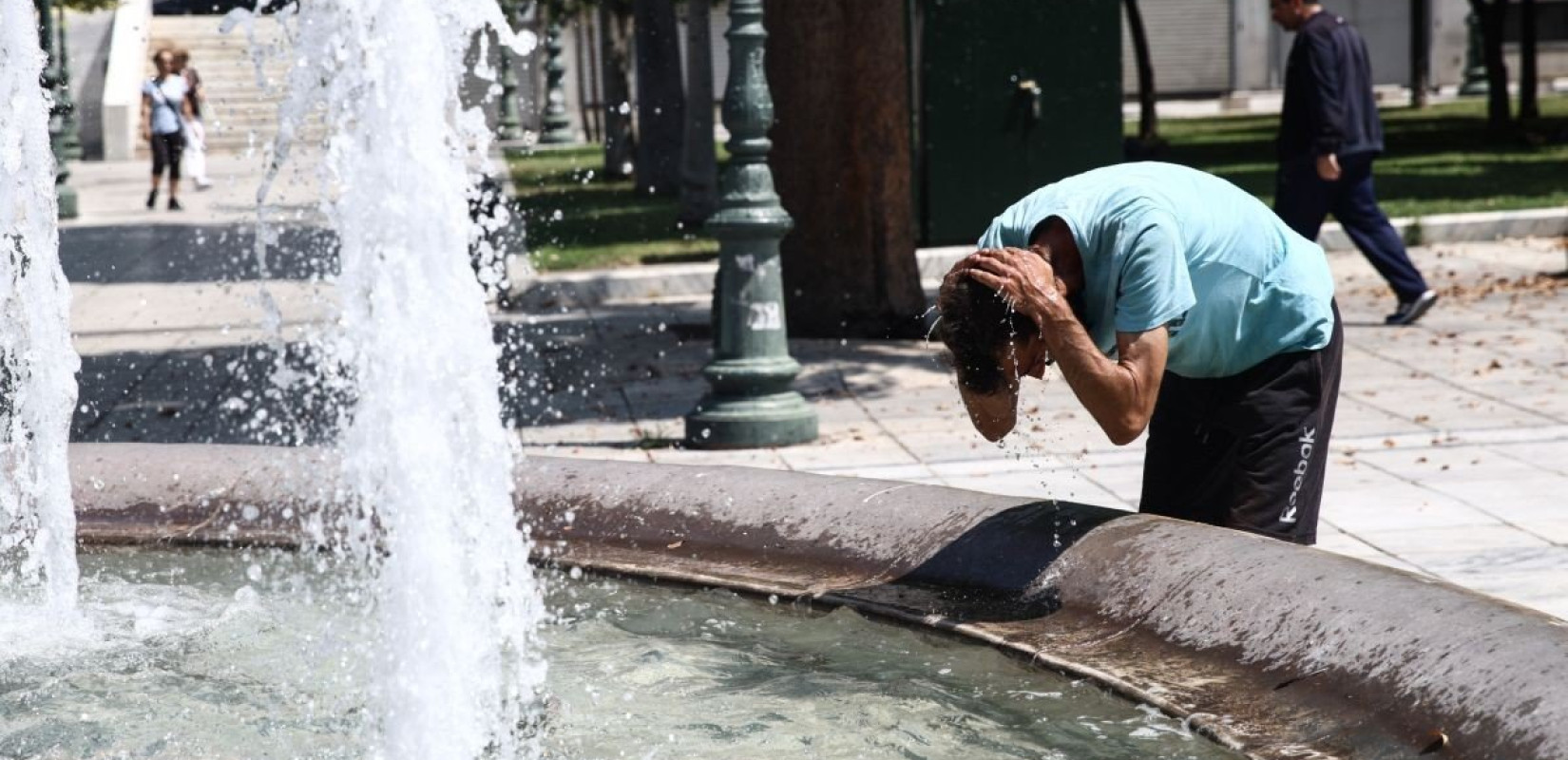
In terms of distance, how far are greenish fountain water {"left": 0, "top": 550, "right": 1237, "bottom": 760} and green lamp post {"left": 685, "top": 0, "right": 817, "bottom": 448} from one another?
3.05 metres

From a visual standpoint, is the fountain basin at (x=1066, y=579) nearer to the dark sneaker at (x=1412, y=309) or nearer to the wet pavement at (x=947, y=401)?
the wet pavement at (x=947, y=401)

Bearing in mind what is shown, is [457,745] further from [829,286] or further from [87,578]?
[829,286]

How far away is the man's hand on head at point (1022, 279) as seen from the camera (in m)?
3.86

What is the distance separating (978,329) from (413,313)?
1.49 meters

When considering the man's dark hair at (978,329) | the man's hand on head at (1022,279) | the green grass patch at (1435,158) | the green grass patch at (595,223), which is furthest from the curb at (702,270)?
the man's hand on head at (1022,279)

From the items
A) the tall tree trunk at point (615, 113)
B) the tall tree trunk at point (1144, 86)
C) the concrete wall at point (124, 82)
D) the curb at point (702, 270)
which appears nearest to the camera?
the curb at point (702, 270)

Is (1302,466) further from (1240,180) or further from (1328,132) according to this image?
(1240,180)

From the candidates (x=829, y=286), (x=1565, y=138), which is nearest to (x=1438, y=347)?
(x=829, y=286)

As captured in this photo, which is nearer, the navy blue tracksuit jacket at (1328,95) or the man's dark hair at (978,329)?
the man's dark hair at (978,329)

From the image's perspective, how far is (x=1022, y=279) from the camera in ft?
12.7

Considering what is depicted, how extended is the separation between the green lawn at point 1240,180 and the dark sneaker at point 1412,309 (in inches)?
172

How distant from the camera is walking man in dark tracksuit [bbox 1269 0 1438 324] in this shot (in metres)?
10.6

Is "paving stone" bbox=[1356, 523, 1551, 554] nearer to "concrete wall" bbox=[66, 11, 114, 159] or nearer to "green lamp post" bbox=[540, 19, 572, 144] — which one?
"green lamp post" bbox=[540, 19, 572, 144]

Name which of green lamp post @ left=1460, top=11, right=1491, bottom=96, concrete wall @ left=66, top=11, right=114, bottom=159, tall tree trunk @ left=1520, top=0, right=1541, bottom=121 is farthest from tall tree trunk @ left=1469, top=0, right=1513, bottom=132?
concrete wall @ left=66, top=11, right=114, bottom=159
